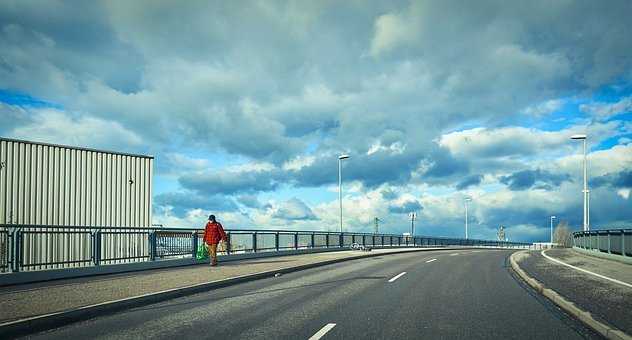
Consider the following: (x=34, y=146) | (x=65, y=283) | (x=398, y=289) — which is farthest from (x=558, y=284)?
(x=34, y=146)

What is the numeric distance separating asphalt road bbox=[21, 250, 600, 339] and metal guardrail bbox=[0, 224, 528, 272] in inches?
225

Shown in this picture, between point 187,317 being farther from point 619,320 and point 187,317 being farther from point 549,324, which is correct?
point 619,320

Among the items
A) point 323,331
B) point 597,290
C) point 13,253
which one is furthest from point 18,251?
point 597,290

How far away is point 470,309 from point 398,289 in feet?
10.3

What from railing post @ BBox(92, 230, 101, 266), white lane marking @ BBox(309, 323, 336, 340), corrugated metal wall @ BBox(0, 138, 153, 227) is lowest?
white lane marking @ BBox(309, 323, 336, 340)

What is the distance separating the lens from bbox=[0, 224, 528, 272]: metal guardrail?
45.4 feet

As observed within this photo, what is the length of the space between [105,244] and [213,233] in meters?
3.77

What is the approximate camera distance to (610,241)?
22.2m

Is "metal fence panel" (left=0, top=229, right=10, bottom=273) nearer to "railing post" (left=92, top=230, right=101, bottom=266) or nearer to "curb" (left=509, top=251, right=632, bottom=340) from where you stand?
"railing post" (left=92, top=230, right=101, bottom=266)

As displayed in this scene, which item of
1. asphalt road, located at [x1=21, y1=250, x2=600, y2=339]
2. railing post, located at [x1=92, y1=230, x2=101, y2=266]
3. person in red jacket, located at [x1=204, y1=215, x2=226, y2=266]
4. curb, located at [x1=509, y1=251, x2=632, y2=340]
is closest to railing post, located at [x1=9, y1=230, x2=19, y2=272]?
railing post, located at [x1=92, y1=230, x2=101, y2=266]

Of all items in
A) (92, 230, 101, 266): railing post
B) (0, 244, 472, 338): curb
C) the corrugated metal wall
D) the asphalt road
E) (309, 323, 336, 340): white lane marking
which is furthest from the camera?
the corrugated metal wall

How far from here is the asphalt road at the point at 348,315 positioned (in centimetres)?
738

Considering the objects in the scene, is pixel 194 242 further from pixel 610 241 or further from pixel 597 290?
pixel 610 241

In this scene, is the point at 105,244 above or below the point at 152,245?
above
